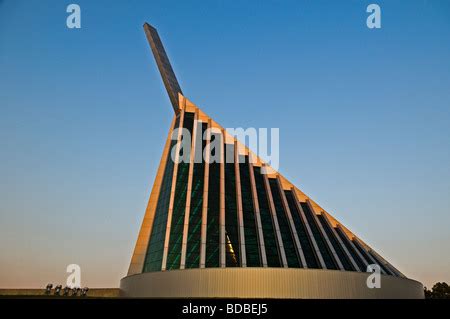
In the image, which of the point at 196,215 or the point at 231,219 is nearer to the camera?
the point at 231,219

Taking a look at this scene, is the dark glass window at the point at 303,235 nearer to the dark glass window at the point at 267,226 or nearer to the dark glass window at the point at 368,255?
the dark glass window at the point at 267,226

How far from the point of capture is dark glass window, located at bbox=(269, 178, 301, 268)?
87.7 ft

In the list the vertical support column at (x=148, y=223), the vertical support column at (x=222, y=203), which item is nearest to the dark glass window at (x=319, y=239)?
the vertical support column at (x=222, y=203)

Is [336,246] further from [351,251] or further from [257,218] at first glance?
[257,218]

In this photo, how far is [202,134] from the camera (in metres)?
35.0

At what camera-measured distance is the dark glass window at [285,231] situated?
26719mm

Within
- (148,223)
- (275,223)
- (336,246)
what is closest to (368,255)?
(336,246)

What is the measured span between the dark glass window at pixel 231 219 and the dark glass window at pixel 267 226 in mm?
2120

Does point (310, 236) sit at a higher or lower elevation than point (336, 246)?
higher

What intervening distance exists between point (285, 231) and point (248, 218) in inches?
119

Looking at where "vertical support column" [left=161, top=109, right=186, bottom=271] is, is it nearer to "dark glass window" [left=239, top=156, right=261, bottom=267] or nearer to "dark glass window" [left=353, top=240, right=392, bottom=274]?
"dark glass window" [left=239, top=156, right=261, bottom=267]

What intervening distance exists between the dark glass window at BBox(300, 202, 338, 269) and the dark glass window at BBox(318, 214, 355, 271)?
115 cm

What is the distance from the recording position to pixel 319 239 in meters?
Result: 30.5

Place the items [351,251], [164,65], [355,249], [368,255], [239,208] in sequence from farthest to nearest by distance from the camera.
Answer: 1. [164,65]
2. [368,255]
3. [355,249]
4. [351,251]
5. [239,208]
